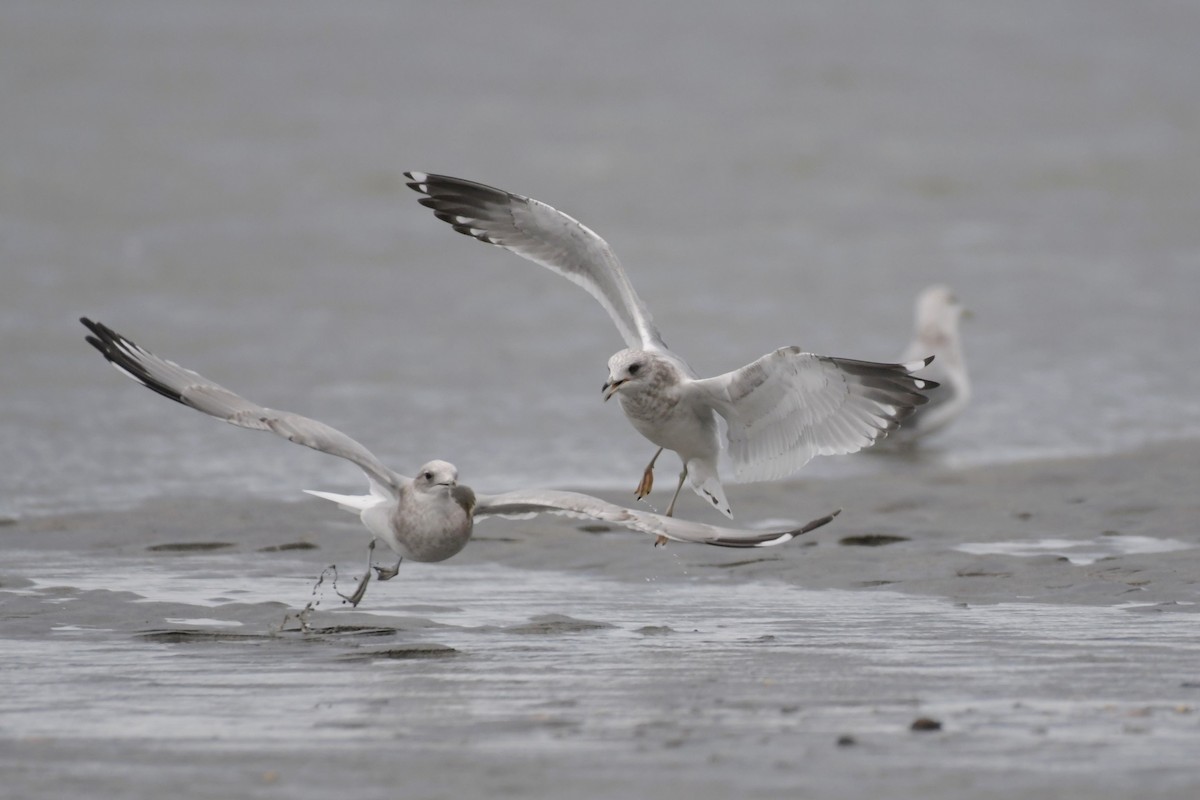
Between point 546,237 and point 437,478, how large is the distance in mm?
2375

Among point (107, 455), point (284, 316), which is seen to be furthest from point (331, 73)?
point (107, 455)

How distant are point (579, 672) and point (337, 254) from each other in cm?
1378

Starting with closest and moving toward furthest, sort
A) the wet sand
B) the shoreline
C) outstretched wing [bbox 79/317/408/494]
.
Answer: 1. the wet sand
2. outstretched wing [bbox 79/317/408/494]
3. the shoreline

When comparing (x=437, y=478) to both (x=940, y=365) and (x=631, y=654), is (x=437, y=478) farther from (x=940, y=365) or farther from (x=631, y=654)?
(x=940, y=365)

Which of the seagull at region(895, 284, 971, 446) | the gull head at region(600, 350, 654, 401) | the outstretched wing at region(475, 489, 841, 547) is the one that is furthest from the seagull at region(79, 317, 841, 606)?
the seagull at region(895, 284, 971, 446)

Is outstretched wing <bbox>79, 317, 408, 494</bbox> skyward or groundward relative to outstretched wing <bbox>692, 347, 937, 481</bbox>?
groundward

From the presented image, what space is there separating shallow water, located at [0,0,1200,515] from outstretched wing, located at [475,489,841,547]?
3.67 meters

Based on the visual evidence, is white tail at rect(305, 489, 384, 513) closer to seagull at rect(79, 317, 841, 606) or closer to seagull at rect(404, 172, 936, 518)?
seagull at rect(79, 317, 841, 606)

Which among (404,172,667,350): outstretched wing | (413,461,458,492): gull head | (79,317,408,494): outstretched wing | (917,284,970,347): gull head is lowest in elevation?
(413,461,458,492): gull head

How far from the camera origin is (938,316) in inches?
569

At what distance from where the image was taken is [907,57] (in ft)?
98.2

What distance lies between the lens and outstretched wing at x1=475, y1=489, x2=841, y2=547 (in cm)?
716

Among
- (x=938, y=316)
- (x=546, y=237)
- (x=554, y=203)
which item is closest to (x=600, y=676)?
(x=546, y=237)

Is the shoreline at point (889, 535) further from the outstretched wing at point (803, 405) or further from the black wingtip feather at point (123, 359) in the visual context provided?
the black wingtip feather at point (123, 359)
